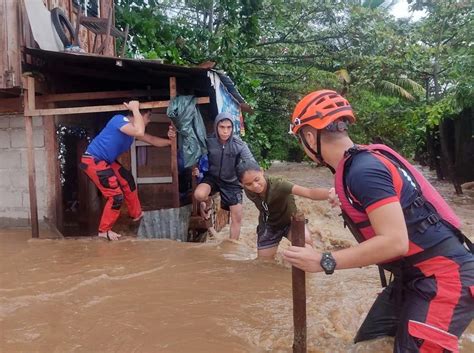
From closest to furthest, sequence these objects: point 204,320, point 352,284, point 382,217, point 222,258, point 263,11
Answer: point 382,217 < point 204,320 < point 352,284 < point 222,258 < point 263,11

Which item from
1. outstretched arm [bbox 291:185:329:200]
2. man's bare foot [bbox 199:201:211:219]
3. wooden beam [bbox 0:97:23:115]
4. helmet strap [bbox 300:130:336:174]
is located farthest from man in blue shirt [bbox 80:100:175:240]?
helmet strap [bbox 300:130:336:174]

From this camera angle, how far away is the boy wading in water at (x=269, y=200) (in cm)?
481

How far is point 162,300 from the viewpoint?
4191mm

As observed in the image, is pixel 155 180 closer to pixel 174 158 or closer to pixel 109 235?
pixel 174 158

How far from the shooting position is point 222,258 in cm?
A: 557

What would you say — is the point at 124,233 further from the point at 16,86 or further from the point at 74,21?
the point at 74,21

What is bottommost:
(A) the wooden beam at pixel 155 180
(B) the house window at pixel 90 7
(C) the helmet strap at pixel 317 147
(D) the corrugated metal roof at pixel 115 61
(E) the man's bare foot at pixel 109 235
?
(E) the man's bare foot at pixel 109 235

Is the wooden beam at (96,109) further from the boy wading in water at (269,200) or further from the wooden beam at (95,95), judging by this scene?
the boy wading in water at (269,200)

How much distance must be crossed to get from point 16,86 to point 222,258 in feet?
11.8

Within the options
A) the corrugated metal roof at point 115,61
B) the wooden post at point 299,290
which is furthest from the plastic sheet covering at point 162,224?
the wooden post at point 299,290

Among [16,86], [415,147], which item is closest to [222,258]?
[16,86]

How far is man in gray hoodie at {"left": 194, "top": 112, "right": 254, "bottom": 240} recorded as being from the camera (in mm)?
6172

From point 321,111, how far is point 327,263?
2.30 feet

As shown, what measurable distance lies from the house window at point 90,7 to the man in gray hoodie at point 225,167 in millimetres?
4182
